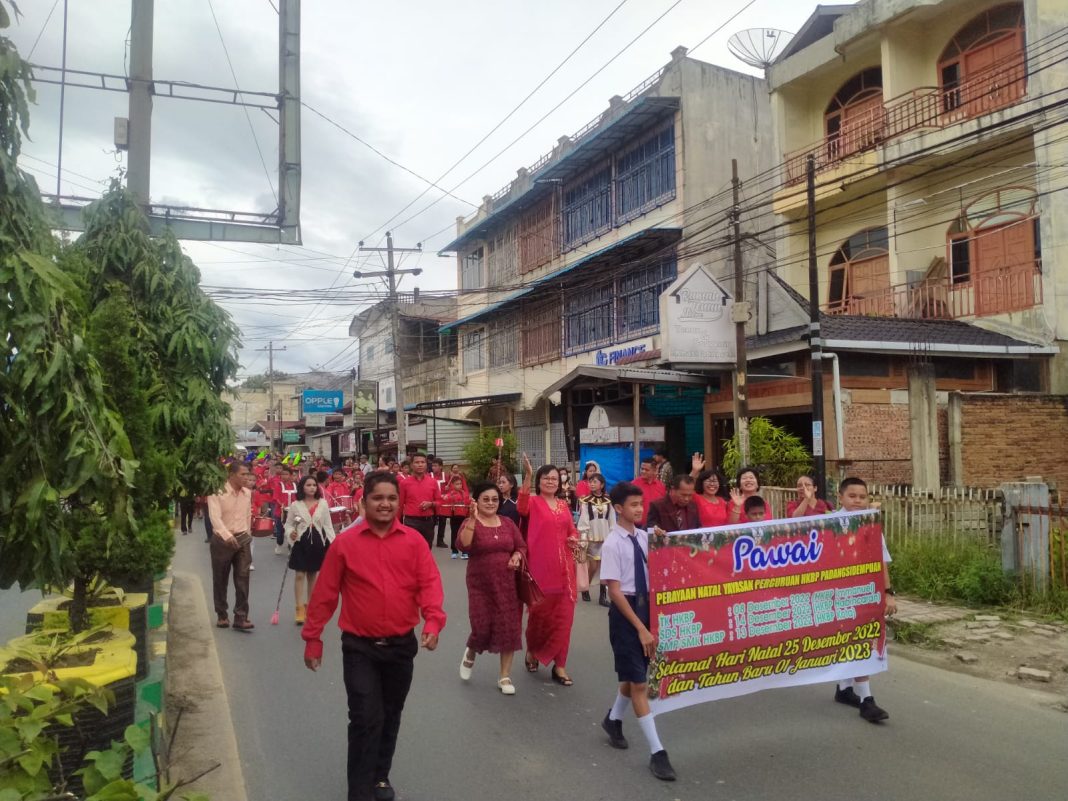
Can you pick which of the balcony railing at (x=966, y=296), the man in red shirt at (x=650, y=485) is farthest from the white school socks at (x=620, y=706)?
the balcony railing at (x=966, y=296)

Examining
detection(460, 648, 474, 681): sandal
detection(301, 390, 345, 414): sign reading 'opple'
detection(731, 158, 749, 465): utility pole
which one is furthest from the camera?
detection(301, 390, 345, 414): sign reading 'opple'

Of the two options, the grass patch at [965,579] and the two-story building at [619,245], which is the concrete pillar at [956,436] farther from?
the two-story building at [619,245]

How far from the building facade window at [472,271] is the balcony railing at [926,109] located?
52.0ft

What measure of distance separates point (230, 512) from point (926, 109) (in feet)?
53.4

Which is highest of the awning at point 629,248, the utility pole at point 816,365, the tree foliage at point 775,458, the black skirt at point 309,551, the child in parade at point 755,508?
the awning at point 629,248

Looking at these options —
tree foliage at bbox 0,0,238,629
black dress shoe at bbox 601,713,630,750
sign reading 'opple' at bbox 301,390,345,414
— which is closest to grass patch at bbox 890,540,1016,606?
black dress shoe at bbox 601,713,630,750

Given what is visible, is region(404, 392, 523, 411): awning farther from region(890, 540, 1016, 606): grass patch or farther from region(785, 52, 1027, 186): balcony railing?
region(890, 540, 1016, 606): grass patch

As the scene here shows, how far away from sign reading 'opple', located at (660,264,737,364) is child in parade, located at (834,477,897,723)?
34.2ft

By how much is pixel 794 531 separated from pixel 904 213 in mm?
15653

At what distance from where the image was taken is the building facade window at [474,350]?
3316 centimetres

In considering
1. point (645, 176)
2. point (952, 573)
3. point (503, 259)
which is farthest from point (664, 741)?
point (503, 259)

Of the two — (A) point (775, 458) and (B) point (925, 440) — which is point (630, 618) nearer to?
(A) point (775, 458)

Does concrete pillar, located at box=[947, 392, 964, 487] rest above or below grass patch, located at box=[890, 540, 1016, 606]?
above

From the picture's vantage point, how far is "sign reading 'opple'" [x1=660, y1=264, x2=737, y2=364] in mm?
16734
